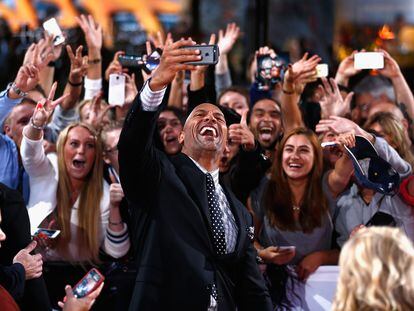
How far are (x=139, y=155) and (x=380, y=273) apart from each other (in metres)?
1.45

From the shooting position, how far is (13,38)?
8414 mm

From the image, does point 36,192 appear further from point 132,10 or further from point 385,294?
point 132,10

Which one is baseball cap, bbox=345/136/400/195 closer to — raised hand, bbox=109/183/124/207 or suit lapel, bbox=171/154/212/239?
suit lapel, bbox=171/154/212/239

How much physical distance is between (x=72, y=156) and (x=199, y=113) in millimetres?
1210

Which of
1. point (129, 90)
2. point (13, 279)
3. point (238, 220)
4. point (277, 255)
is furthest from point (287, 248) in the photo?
point (129, 90)

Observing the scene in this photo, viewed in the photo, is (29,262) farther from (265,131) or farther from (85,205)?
(265,131)

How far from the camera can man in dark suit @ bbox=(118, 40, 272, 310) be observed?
381 centimetres

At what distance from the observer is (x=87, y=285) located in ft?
12.8

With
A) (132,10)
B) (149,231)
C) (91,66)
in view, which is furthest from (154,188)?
(132,10)

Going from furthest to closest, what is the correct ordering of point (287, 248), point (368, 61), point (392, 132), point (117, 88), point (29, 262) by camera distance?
1. point (117, 88)
2. point (368, 61)
3. point (392, 132)
4. point (287, 248)
5. point (29, 262)

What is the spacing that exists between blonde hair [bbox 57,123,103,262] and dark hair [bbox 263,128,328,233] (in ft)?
3.06

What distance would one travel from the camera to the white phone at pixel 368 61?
562cm

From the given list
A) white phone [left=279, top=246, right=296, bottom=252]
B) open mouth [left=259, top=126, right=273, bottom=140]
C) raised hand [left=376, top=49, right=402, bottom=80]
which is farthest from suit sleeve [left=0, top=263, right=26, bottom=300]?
raised hand [left=376, top=49, right=402, bottom=80]

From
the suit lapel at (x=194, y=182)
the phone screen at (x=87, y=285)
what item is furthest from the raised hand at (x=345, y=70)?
the phone screen at (x=87, y=285)
